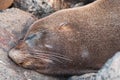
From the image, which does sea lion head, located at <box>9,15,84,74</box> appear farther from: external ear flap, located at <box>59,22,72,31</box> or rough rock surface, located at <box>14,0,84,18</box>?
rough rock surface, located at <box>14,0,84,18</box>

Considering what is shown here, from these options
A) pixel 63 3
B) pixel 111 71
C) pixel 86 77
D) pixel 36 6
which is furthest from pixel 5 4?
pixel 111 71

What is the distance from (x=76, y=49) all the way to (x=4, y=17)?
1.06 metres

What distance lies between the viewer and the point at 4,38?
5242 mm

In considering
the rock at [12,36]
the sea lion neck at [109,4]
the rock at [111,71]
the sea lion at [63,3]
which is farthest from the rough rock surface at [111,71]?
the sea lion at [63,3]

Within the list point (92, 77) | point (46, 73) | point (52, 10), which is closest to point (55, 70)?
point (46, 73)

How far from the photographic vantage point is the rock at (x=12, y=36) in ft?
15.7

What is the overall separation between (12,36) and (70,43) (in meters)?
0.73

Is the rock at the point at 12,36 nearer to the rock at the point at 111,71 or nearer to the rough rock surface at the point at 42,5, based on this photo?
the rough rock surface at the point at 42,5

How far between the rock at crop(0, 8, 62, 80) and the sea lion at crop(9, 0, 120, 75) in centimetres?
7

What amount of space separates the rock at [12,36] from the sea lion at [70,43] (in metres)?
0.07

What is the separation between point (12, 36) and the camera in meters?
5.33

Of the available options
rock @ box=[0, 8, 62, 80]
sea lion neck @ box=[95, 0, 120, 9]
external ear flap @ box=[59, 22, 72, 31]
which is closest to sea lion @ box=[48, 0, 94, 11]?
rock @ box=[0, 8, 62, 80]

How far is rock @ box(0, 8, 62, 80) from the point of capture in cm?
478

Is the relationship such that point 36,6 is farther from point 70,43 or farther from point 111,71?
point 111,71
